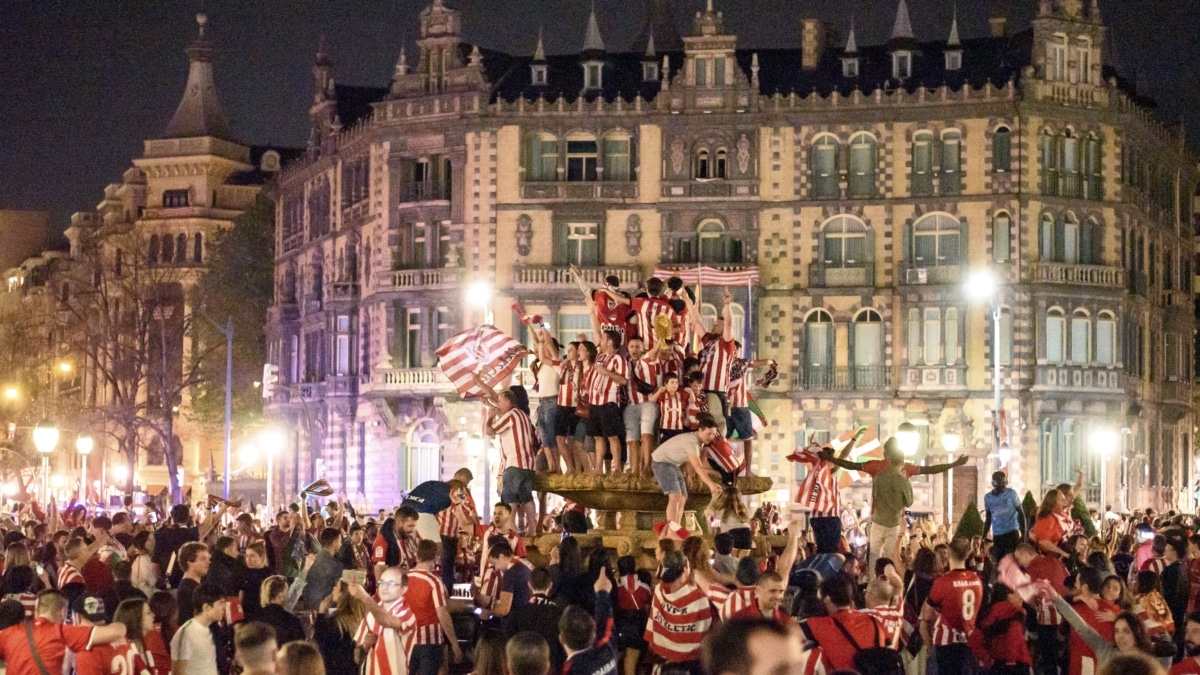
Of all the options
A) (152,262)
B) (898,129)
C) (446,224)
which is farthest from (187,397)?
(898,129)

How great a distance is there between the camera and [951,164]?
63.7 m

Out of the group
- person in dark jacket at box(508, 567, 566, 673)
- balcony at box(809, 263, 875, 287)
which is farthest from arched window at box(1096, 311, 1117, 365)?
person in dark jacket at box(508, 567, 566, 673)

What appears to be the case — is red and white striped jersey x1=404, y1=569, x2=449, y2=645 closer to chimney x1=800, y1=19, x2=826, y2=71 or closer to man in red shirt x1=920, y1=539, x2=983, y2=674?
man in red shirt x1=920, y1=539, x2=983, y2=674

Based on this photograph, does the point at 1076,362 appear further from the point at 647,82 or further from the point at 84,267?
the point at 84,267

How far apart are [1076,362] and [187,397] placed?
50.3 metres

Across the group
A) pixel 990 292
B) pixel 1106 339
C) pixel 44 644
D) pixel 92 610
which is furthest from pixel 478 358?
pixel 1106 339

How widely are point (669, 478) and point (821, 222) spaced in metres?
40.8

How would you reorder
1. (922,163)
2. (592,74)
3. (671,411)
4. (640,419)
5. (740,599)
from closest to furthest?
(740,599) → (671,411) → (640,419) → (922,163) → (592,74)

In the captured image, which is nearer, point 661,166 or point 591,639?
point 591,639

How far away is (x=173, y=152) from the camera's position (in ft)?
336

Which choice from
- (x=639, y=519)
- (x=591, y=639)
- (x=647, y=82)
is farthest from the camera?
(x=647, y=82)

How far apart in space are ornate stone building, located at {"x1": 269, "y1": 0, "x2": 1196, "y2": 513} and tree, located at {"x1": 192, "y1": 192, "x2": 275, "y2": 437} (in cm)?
1423

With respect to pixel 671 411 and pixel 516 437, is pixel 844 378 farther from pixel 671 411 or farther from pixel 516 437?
pixel 671 411

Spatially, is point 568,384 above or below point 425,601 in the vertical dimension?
above
